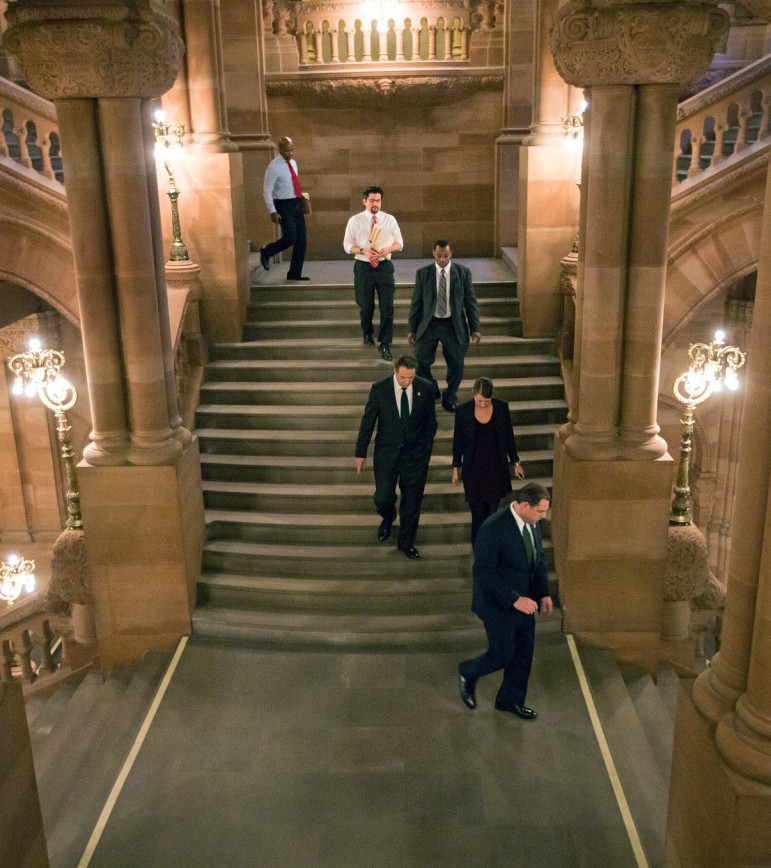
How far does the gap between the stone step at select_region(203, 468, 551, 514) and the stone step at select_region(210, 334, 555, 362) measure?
1734mm

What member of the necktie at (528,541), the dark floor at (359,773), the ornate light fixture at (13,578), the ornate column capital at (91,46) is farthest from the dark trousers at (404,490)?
the ornate light fixture at (13,578)

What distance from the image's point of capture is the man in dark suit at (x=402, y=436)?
7.14m

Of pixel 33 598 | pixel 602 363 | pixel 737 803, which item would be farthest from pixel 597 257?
pixel 33 598

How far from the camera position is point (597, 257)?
21.7 ft

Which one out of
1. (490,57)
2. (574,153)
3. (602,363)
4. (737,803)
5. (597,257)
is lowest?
(737,803)

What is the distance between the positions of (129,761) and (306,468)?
3208 mm

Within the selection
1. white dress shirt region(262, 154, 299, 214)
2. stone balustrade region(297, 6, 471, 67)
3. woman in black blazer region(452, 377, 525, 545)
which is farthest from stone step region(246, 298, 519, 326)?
stone balustrade region(297, 6, 471, 67)

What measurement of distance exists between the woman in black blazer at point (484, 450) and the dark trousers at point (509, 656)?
1221 millimetres

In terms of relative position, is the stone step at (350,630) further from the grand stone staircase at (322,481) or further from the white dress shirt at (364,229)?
the white dress shirt at (364,229)

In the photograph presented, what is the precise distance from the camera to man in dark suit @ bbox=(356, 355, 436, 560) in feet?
23.4

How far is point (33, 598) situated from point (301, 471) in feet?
20.6

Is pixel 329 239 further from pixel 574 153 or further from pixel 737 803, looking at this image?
pixel 737 803

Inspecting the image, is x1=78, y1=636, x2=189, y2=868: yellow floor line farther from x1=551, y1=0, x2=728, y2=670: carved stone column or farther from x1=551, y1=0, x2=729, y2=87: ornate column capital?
x1=551, y1=0, x2=729, y2=87: ornate column capital

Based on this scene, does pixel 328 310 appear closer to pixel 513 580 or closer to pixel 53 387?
pixel 53 387
